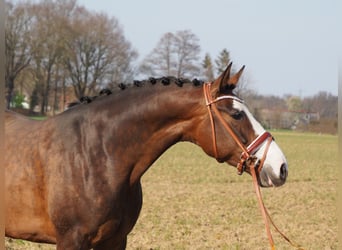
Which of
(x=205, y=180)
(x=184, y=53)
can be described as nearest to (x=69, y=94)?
(x=184, y=53)

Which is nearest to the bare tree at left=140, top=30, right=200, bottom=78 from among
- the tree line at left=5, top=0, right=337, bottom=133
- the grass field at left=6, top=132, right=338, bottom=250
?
the tree line at left=5, top=0, right=337, bottom=133

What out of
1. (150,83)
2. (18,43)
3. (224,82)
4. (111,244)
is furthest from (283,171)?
(18,43)

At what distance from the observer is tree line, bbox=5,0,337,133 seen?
51719 mm

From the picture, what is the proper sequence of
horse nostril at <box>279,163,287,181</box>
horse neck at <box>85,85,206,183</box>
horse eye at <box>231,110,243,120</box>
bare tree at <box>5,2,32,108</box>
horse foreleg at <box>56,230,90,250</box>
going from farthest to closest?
bare tree at <box>5,2,32,108</box>
horse neck at <box>85,85,206,183</box>
horse foreleg at <box>56,230,90,250</box>
horse eye at <box>231,110,243,120</box>
horse nostril at <box>279,163,287,181</box>

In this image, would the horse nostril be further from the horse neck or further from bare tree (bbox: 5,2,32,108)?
bare tree (bbox: 5,2,32,108)

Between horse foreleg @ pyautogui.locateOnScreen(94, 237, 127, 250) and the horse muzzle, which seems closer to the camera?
the horse muzzle

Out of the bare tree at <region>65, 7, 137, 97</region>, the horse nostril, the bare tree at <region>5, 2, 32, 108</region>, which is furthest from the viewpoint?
the bare tree at <region>65, 7, 137, 97</region>

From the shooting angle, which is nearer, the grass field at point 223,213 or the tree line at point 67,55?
the grass field at point 223,213

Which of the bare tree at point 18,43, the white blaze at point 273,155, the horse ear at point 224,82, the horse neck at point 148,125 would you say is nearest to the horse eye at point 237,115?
the white blaze at point 273,155

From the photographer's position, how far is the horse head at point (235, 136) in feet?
11.5

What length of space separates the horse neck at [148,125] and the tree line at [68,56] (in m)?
46.1

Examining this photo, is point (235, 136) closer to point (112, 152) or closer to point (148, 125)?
point (148, 125)

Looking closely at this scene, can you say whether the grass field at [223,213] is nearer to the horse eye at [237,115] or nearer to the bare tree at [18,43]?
the horse eye at [237,115]

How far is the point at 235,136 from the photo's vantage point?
362cm
